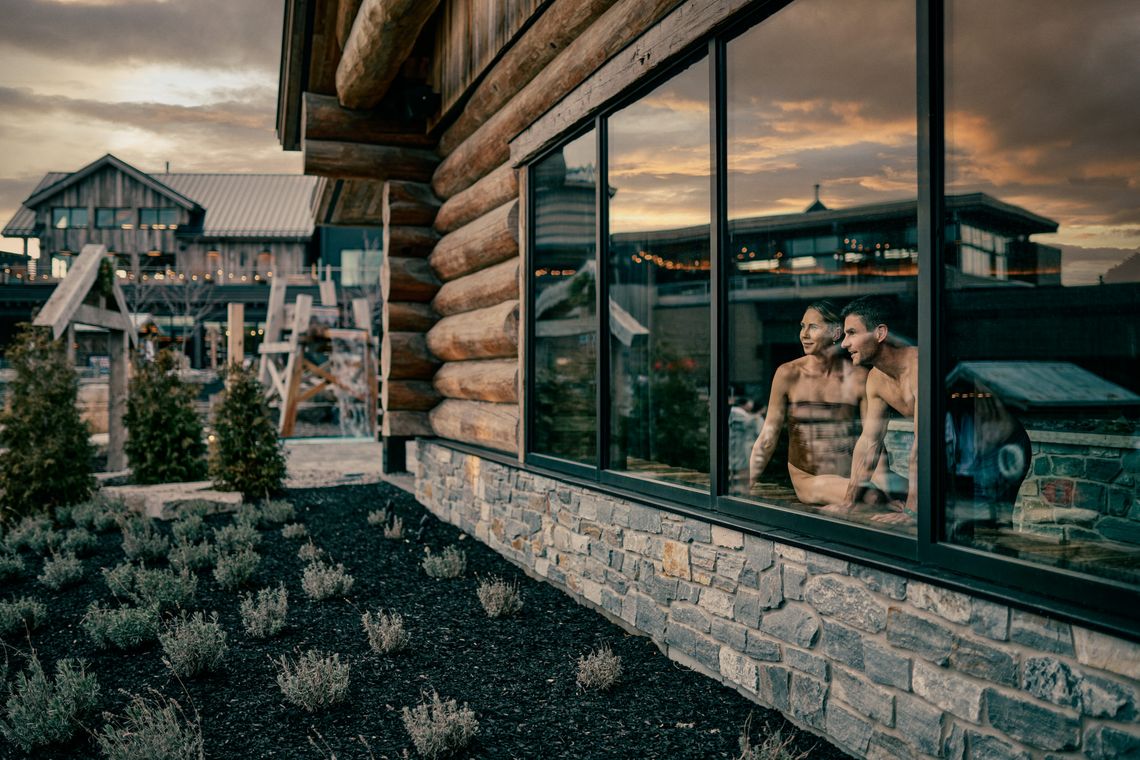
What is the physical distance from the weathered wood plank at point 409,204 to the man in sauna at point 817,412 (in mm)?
5975

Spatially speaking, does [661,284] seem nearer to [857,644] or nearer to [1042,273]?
[1042,273]

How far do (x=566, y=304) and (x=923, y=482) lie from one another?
11.5 ft

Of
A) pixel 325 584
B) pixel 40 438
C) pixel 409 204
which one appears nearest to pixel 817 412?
pixel 325 584

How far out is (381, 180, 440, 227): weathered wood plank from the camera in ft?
29.8

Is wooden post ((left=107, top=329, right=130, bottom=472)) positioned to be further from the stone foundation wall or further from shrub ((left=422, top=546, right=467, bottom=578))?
the stone foundation wall

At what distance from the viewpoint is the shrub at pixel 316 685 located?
3814mm

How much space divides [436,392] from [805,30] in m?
6.11

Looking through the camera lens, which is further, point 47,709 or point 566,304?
point 566,304

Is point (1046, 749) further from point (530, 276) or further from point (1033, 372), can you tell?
point (530, 276)

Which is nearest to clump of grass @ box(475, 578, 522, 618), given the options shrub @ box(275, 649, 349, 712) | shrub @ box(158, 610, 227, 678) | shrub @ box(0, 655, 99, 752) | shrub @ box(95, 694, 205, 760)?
shrub @ box(275, 649, 349, 712)

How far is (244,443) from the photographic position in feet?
32.0

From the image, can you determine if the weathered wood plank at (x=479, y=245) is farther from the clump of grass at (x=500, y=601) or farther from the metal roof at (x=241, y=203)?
the metal roof at (x=241, y=203)

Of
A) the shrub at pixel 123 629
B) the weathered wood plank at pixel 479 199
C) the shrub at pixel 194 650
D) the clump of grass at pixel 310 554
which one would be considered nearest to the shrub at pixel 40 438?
the clump of grass at pixel 310 554

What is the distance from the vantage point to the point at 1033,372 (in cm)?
319
